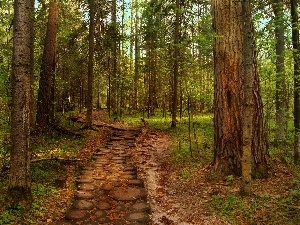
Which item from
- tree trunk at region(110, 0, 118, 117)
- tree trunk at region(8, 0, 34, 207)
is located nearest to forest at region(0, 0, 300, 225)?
tree trunk at region(8, 0, 34, 207)

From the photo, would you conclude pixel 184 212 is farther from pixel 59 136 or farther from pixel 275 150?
pixel 59 136

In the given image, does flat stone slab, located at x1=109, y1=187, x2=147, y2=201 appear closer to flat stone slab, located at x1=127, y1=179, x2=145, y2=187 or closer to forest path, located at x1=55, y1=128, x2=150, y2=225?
forest path, located at x1=55, y1=128, x2=150, y2=225

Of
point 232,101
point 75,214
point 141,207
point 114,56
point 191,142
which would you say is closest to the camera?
point 75,214

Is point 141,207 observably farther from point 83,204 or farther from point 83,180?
point 83,180


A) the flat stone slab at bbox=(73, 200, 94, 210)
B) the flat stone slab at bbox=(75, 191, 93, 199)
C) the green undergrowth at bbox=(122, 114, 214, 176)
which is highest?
the green undergrowth at bbox=(122, 114, 214, 176)

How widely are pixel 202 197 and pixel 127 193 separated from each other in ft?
5.87

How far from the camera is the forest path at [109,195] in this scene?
5910mm

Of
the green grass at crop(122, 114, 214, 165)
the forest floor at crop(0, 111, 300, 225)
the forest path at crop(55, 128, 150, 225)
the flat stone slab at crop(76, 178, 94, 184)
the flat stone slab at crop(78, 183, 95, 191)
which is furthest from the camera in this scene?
the green grass at crop(122, 114, 214, 165)

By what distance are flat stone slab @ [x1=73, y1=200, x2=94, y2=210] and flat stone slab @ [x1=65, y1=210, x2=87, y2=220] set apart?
185mm

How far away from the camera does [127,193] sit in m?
7.21

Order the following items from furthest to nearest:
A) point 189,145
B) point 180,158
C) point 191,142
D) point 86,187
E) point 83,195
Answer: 1. point 191,142
2. point 189,145
3. point 180,158
4. point 86,187
5. point 83,195

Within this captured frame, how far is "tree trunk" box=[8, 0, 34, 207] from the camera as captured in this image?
5.77m

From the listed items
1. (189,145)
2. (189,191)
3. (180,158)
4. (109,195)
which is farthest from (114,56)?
(109,195)

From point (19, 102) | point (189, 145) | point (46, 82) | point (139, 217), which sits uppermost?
point (46, 82)
